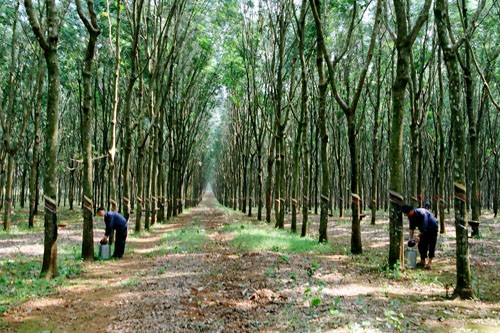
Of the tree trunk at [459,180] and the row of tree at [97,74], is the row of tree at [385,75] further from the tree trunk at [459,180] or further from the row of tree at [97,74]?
the row of tree at [97,74]

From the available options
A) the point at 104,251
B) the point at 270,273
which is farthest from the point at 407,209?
the point at 104,251

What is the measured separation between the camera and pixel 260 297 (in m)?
7.50

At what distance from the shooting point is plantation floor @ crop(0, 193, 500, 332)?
20.2ft

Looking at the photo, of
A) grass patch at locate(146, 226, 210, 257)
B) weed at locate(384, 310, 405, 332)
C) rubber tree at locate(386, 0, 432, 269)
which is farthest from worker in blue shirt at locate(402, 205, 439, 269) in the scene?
grass patch at locate(146, 226, 210, 257)

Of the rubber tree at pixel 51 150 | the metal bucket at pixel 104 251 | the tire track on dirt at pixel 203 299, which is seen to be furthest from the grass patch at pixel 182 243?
the rubber tree at pixel 51 150

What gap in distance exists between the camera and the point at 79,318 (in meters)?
6.75

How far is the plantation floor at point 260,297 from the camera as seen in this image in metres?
6.16

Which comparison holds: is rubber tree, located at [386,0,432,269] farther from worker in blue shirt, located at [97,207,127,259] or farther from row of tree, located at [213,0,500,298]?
worker in blue shirt, located at [97,207,127,259]

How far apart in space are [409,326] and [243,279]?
161 inches

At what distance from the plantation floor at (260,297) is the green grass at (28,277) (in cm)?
23

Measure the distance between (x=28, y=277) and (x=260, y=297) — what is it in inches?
218

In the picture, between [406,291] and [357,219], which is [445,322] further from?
[357,219]

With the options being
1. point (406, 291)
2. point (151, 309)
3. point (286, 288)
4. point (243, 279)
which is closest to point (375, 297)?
point (406, 291)

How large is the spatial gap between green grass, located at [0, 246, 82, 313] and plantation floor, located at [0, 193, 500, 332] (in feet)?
0.77
